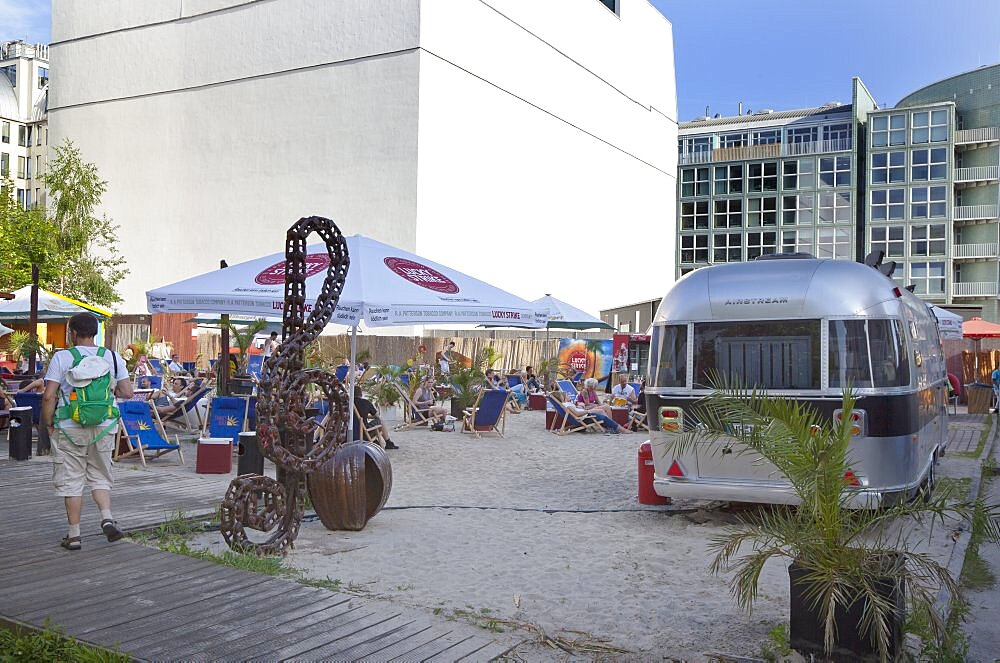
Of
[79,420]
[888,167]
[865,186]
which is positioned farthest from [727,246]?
[79,420]

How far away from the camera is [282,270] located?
10906mm

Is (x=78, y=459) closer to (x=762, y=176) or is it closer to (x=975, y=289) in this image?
(x=975, y=289)

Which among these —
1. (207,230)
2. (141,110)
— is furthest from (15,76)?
(207,230)

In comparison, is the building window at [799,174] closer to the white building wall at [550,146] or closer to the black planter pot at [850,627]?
the white building wall at [550,146]

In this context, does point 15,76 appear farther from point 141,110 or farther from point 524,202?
point 524,202

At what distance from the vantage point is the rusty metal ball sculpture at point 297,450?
6.75 meters

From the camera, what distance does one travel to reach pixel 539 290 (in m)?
38.6

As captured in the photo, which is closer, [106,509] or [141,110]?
[106,509]

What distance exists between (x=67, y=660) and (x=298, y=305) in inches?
131

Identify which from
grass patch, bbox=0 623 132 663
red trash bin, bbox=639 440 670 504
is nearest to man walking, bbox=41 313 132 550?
grass patch, bbox=0 623 132 663

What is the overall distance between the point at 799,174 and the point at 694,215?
762 centimetres

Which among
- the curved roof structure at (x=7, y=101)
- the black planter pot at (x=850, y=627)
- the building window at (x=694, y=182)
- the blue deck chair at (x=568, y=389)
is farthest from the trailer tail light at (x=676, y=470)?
the curved roof structure at (x=7, y=101)

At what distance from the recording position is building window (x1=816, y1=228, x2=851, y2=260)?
5994 cm

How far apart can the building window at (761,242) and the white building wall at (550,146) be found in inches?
498
